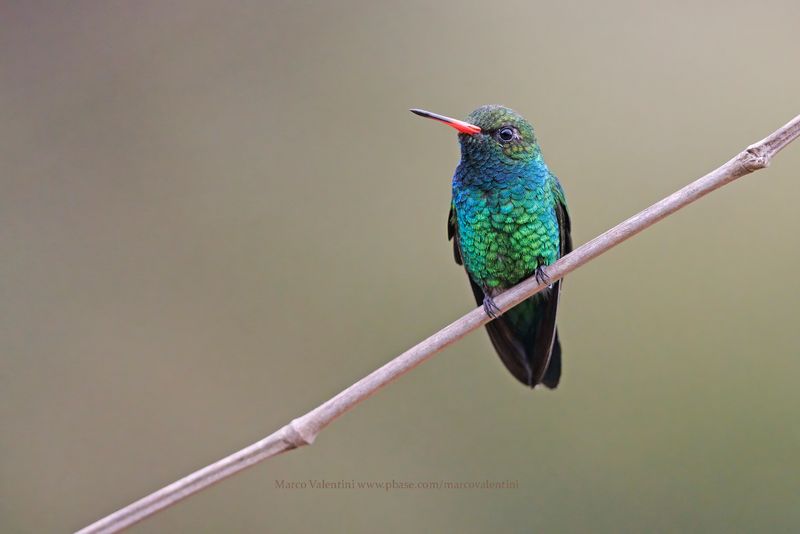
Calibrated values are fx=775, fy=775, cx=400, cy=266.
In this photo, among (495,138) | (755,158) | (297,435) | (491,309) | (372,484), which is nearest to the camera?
(297,435)

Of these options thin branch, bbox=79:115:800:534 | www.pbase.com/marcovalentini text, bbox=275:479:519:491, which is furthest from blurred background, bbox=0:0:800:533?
thin branch, bbox=79:115:800:534

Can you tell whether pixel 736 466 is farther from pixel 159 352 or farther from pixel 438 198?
pixel 159 352

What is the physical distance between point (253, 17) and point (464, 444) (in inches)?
106

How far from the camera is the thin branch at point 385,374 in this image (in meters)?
1.32

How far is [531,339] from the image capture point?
2893 millimetres

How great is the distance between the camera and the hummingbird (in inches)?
101

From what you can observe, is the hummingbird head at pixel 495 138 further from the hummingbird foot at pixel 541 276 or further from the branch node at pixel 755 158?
the branch node at pixel 755 158

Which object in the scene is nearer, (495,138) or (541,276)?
(541,276)

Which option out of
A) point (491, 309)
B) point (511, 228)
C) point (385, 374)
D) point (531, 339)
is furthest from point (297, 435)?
point (531, 339)

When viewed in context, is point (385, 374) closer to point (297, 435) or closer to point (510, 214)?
point (297, 435)

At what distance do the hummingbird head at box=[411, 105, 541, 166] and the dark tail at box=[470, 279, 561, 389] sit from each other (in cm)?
48

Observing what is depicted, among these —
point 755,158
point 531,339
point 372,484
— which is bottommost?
point 372,484

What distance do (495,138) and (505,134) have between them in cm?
4

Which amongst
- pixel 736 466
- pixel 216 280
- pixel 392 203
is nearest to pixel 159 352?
pixel 216 280
